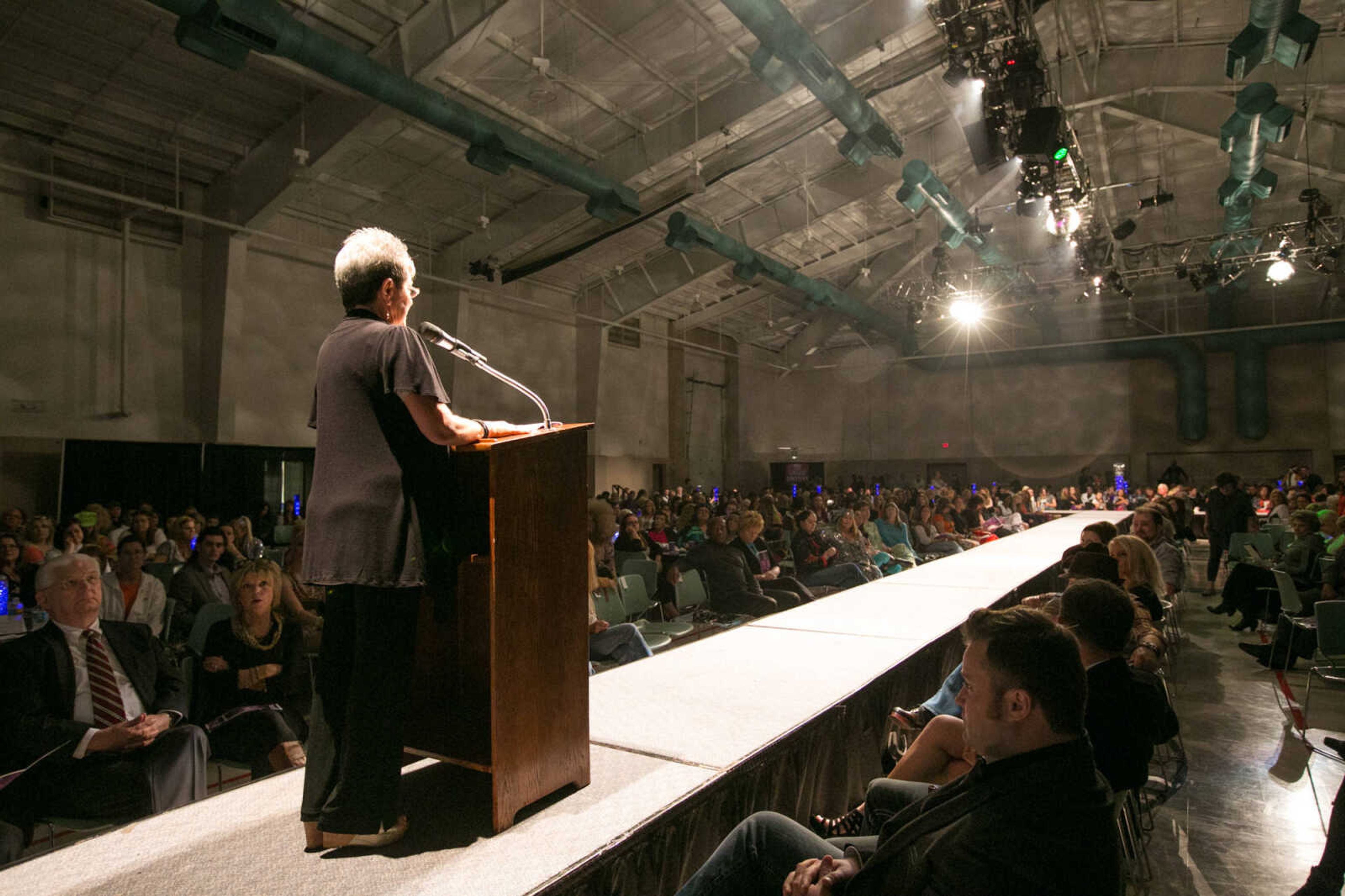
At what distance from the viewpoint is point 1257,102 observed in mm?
7527

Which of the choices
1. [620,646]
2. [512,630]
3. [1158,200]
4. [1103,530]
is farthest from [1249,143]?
[512,630]

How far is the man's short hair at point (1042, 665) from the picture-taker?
126cm

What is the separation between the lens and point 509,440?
1405mm

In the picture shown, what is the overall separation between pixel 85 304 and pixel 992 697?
11272mm

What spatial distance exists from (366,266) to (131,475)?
33.8 feet

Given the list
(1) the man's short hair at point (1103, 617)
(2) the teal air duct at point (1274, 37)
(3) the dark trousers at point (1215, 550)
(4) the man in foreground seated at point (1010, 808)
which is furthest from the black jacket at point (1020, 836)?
(3) the dark trousers at point (1215, 550)

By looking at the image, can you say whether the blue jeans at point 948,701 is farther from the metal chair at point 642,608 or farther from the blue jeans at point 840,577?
the blue jeans at point 840,577

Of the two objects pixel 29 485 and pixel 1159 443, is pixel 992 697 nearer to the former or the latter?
pixel 29 485

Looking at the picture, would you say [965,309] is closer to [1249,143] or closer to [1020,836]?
[1249,143]

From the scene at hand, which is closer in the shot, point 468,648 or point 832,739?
point 468,648

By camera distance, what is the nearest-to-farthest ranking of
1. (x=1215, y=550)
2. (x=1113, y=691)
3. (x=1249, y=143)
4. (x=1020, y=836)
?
(x=1020, y=836)
(x=1113, y=691)
(x=1249, y=143)
(x=1215, y=550)

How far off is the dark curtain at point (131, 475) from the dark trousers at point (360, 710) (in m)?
10.1

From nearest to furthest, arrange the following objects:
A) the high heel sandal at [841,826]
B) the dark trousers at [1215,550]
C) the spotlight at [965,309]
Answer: the high heel sandal at [841,826]
the dark trousers at [1215,550]
the spotlight at [965,309]

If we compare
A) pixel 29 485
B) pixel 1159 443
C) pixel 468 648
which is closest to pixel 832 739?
pixel 468 648
